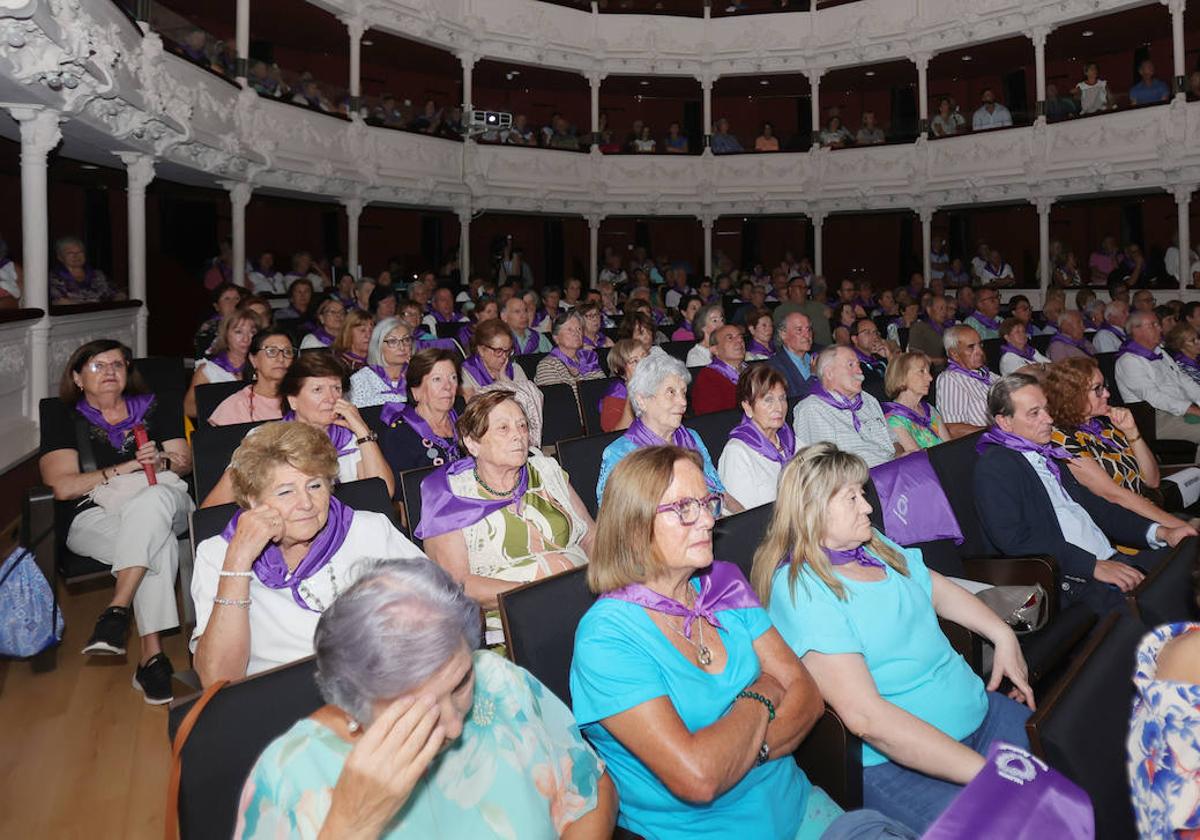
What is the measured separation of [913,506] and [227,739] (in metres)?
2.53

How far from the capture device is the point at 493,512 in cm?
285

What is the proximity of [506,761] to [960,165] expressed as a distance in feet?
48.5

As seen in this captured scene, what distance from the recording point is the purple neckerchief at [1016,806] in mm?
1106

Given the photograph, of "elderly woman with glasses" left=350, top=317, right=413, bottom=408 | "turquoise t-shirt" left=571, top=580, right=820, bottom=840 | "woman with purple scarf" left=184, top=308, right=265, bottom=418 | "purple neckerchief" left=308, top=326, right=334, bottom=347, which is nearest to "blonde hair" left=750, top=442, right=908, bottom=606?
"turquoise t-shirt" left=571, top=580, right=820, bottom=840

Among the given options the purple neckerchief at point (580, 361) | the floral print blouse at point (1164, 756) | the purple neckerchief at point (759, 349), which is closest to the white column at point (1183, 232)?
the purple neckerchief at point (759, 349)

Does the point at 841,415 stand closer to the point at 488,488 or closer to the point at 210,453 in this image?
the point at 488,488

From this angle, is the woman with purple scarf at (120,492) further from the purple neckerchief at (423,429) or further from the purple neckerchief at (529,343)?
the purple neckerchief at (529,343)

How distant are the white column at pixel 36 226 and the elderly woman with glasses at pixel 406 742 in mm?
5558

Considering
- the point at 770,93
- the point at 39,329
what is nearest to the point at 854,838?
the point at 39,329

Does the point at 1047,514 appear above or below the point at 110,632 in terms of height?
above

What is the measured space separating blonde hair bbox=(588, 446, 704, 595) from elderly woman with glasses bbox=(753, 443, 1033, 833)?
0.42 meters

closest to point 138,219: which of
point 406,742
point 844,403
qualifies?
point 844,403

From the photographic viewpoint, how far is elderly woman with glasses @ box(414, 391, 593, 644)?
2.79 metres

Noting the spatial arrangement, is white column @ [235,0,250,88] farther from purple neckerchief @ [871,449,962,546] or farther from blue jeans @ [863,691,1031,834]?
blue jeans @ [863,691,1031,834]
